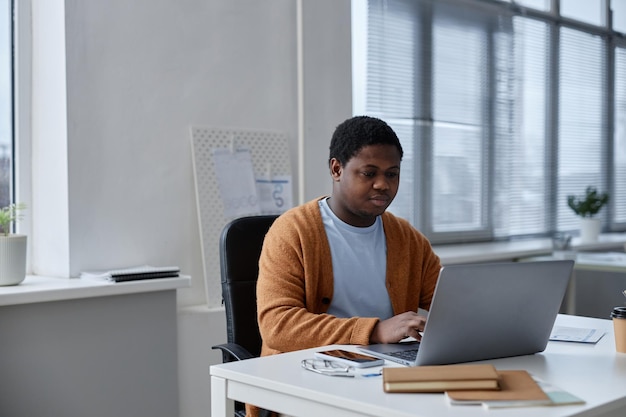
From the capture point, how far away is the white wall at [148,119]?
9.16 ft

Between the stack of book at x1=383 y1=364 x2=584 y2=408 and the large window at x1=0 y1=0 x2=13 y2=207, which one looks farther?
the large window at x1=0 y1=0 x2=13 y2=207

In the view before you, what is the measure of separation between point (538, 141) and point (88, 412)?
11.6ft

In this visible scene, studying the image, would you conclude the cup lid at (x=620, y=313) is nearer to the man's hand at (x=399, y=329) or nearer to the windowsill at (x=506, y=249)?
the man's hand at (x=399, y=329)

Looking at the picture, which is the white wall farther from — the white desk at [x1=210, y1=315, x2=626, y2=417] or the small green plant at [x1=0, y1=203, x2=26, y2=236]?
the white desk at [x1=210, y1=315, x2=626, y2=417]

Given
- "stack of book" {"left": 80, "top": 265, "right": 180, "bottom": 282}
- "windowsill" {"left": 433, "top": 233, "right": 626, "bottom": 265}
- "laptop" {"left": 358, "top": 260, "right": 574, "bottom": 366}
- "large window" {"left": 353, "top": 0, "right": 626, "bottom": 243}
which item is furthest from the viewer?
"large window" {"left": 353, "top": 0, "right": 626, "bottom": 243}

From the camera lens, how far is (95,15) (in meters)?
2.82

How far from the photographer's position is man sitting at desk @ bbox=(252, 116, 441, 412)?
6.38ft

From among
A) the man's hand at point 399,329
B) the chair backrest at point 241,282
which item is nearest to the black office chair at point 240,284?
the chair backrest at point 241,282

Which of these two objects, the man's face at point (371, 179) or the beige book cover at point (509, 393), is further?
the man's face at point (371, 179)

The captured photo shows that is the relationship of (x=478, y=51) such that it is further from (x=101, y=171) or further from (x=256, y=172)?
(x=101, y=171)

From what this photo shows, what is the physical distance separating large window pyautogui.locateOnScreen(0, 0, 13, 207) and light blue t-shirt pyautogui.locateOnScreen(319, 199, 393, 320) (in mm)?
1366

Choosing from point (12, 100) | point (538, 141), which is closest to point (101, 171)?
point (12, 100)

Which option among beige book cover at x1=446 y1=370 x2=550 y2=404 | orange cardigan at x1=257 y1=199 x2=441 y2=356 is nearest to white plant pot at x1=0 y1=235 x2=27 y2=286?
orange cardigan at x1=257 y1=199 x2=441 y2=356

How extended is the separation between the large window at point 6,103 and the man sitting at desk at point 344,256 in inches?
50.0
